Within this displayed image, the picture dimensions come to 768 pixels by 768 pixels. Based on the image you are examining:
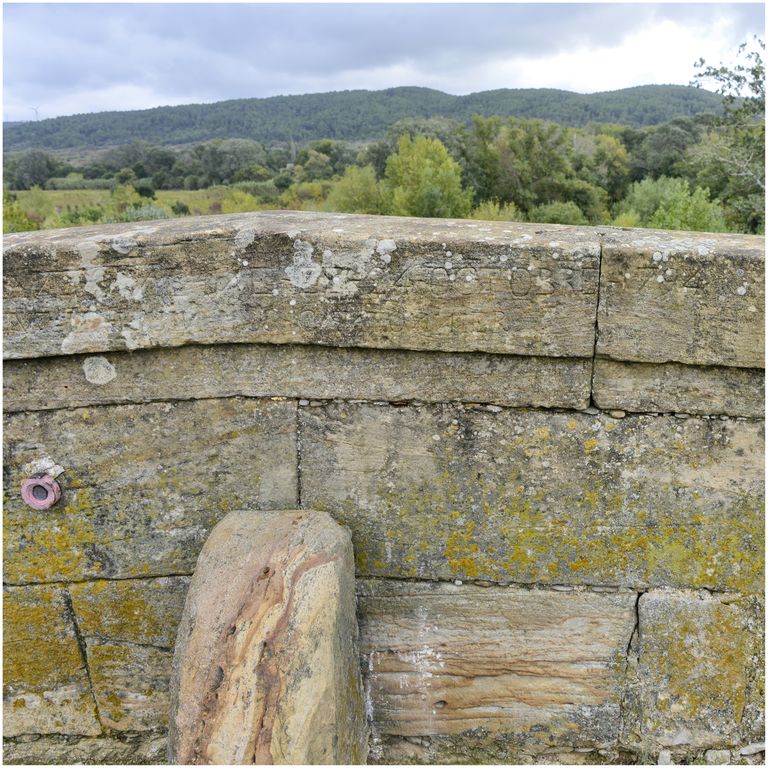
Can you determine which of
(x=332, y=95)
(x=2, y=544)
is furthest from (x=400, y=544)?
(x=332, y=95)

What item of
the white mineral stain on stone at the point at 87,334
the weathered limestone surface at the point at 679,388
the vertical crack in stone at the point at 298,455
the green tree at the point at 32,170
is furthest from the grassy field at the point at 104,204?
the weathered limestone surface at the point at 679,388

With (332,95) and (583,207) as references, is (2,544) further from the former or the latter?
(332,95)

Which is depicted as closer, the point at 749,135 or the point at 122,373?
the point at 122,373

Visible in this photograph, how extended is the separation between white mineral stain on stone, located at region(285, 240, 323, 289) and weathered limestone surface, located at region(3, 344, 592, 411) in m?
0.23

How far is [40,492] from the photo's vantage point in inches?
88.8

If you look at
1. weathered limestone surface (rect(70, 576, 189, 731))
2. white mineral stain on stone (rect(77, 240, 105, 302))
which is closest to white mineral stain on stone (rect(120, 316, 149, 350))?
white mineral stain on stone (rect(77, 240, 105, 302))

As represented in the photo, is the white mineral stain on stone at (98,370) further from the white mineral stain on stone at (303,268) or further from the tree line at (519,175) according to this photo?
the tree line at (519,175)

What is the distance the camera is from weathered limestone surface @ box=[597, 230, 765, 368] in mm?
1948

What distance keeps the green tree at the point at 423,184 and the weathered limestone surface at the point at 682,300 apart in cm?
2585

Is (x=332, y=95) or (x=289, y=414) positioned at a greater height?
(x=332, y=95)

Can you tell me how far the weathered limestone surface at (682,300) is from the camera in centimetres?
195

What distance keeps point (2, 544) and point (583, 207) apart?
37988 mm

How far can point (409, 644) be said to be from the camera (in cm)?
239

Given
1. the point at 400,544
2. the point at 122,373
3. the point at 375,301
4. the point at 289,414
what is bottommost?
the point at 400,544
